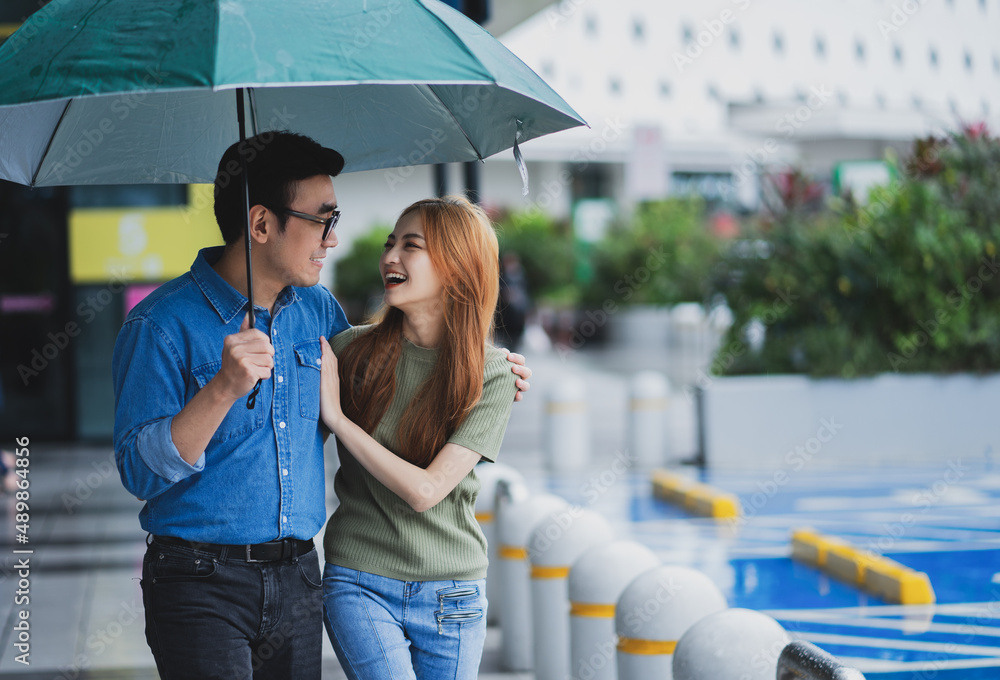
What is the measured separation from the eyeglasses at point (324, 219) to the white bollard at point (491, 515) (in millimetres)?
3304

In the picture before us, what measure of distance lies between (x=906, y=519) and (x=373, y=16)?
715 cm

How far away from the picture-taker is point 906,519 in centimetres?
823

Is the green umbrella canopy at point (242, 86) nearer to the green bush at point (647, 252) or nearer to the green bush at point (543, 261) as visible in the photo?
the green bush at point (647, 252)

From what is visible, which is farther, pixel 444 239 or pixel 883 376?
pixel 883 376

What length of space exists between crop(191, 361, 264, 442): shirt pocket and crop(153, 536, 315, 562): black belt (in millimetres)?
247

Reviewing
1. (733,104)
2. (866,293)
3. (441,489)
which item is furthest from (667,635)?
(733,104)

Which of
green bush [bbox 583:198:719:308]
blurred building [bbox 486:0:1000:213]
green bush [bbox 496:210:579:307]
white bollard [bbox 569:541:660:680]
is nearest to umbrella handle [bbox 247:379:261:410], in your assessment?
white bollard [bbox 569:541:660:680]

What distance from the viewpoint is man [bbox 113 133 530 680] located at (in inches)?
92.3

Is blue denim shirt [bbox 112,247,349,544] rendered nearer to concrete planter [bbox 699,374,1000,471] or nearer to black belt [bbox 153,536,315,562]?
black belt [bbox 153,536,315,562]

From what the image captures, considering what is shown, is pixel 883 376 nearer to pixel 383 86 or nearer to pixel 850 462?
pixel 850 462

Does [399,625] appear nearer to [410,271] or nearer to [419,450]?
[419,450]

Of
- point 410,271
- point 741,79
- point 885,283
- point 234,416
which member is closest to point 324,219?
point 410,271

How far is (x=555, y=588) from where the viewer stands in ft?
15.8

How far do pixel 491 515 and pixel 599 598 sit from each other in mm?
2053
